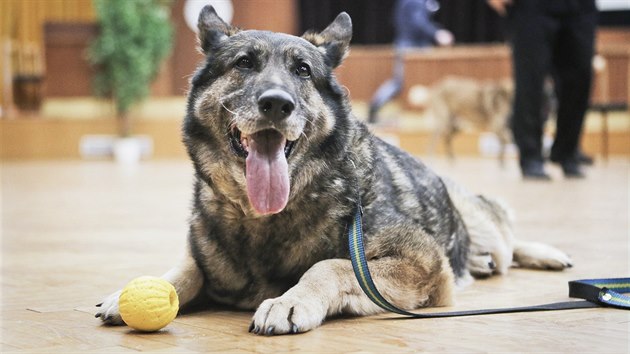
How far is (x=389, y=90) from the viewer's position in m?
15.1

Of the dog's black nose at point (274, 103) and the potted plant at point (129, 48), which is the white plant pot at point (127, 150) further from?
the dog's black nose at point (274, 103)

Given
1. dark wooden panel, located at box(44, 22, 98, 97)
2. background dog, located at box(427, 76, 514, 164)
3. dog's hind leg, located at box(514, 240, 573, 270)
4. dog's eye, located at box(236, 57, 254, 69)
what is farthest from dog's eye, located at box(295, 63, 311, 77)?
dark wooden panel, located at box(44, 22, 98, 97)

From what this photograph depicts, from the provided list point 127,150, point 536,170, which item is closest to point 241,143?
point 536,170

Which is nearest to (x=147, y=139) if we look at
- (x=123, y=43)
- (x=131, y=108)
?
(x=131, y=108)

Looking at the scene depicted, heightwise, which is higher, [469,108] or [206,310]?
[469,108]

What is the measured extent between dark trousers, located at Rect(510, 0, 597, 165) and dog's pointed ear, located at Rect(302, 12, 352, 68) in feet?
17.1

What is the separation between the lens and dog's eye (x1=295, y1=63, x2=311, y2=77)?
2733mm

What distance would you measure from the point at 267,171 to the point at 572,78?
623 centimetres

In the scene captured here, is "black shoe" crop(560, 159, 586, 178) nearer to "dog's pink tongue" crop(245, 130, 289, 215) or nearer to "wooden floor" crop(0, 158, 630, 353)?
"wooden floor" crop(0, 158, 630, 353)

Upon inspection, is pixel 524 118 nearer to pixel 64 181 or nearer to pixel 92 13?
pixel 64 181

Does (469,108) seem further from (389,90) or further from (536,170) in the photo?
(536,170)

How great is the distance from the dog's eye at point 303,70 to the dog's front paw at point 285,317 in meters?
0.70

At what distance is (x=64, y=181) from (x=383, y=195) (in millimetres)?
7680

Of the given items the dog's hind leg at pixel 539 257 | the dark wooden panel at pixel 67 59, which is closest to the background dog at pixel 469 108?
the dark wooden panel at pixel 67 59
